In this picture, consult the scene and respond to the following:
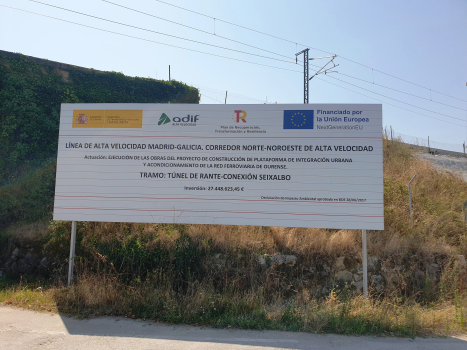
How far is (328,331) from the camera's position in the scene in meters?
4.36

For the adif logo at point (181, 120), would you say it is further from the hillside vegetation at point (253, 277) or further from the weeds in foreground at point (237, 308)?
the weeds in foreground at point (237, 308)

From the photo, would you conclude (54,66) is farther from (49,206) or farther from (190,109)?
(190,109)

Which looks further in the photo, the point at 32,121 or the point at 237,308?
the point at 32,121

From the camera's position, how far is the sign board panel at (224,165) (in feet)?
18.9

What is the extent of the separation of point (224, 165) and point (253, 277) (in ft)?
7.79

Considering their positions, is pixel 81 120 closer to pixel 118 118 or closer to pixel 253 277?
pixel 118 118

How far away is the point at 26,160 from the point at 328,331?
1225 cm

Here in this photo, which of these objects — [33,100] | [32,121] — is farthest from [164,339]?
[33,100]

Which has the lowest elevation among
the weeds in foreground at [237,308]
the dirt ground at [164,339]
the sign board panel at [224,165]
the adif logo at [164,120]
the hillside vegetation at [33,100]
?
the dirt ground at [164,339]

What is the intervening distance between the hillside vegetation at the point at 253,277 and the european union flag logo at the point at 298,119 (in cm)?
251

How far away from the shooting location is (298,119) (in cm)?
595

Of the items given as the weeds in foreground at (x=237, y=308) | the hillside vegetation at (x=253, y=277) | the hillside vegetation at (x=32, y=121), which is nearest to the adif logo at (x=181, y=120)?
the hillside vegetation at (x=253, y=277)

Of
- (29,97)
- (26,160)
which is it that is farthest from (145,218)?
(29,97)

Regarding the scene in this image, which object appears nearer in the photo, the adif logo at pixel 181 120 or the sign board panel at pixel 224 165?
the sign board panel at pixel 224 165
